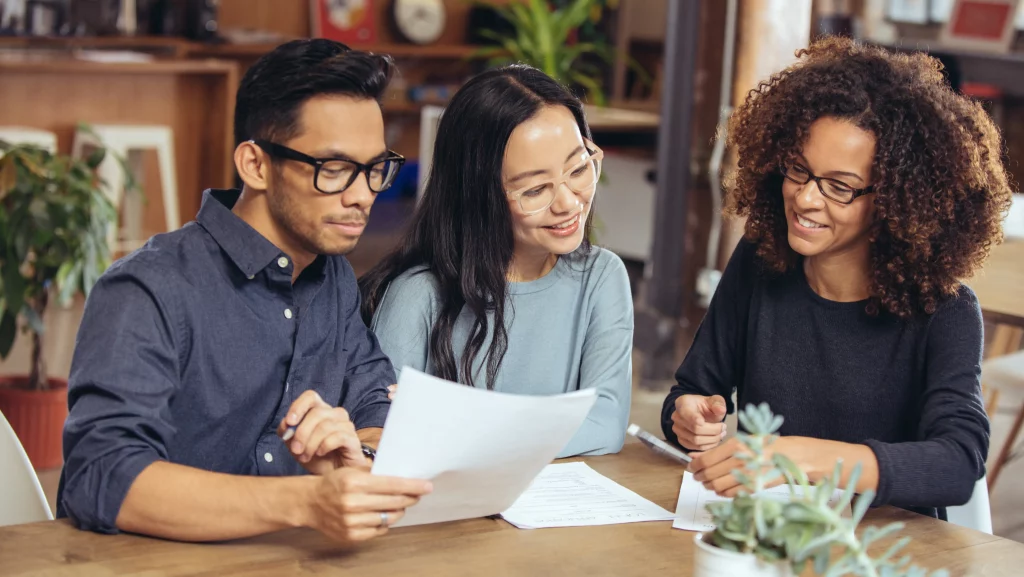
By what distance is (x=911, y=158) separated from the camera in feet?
5.34

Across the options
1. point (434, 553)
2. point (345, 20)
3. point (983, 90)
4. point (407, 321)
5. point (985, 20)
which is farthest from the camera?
point (345, 20)

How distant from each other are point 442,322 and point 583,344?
0.80 ft

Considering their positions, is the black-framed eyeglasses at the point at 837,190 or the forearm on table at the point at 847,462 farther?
the black-framed eyeglasses at the point at 837,190

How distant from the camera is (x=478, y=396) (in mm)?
1131

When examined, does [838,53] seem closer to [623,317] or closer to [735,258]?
[735,258]

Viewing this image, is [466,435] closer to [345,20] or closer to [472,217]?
[472,217]

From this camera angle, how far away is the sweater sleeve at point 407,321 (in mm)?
1820

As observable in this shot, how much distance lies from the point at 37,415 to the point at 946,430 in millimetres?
2601

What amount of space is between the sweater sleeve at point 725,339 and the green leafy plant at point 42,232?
6.44 feet

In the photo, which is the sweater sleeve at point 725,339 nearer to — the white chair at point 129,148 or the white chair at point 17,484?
the white chair at point 17,484


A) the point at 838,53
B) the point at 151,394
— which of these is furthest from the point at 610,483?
the point at 838,53

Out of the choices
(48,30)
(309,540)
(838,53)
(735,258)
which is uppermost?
(48,30)

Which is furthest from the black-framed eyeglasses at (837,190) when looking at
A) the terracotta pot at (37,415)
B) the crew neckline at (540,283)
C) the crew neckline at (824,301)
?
the terracotta pot at (37,415)

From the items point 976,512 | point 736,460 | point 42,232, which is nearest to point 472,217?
point 736,460
